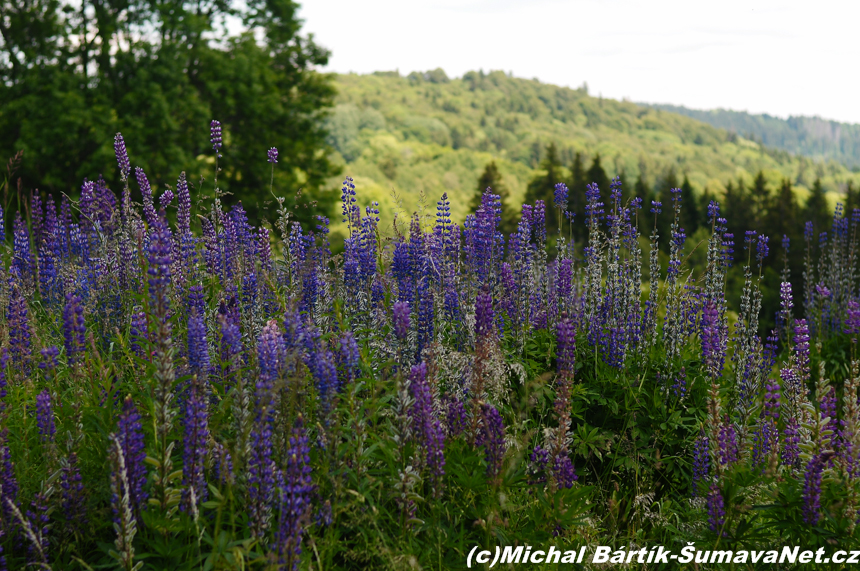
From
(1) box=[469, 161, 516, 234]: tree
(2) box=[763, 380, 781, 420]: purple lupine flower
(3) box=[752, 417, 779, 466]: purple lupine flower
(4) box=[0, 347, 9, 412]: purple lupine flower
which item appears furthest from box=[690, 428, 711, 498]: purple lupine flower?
(1) box=[469, 161, 516, 234]: tree

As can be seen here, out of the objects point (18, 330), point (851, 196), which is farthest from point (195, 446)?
point (851, 196)

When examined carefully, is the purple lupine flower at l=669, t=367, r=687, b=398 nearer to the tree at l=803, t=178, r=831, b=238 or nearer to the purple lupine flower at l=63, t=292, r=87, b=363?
the purple lupine flower at l=63, t=292, r=87, b=363

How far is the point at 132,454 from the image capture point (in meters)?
3.00

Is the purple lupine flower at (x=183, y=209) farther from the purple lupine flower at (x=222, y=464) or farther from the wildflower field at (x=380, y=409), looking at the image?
the purple lupine flower at (x=222, y=464)

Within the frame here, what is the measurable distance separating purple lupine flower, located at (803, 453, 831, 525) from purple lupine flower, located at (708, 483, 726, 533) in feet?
1.36

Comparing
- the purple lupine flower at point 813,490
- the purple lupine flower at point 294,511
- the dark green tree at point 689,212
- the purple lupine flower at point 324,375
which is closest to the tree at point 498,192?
the dark green tree at point 689,212

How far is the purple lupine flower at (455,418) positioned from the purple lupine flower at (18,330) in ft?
9.35

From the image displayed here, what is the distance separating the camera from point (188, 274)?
5172 millimetres

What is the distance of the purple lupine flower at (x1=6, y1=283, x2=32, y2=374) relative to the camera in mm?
4309

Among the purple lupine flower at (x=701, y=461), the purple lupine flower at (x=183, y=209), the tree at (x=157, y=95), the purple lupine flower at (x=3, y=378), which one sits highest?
the tree at (x=157, y=95)

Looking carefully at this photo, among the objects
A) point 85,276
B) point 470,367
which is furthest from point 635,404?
point 85,276

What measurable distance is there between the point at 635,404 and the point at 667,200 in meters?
50.1

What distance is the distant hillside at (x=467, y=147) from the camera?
114625 mm

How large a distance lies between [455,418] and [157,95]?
2334 centimetres
